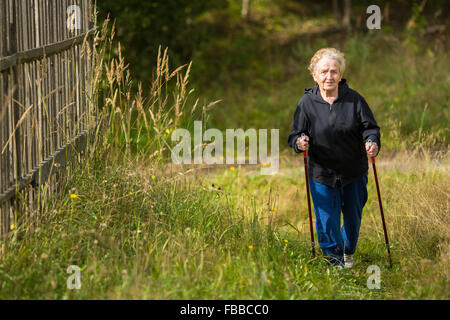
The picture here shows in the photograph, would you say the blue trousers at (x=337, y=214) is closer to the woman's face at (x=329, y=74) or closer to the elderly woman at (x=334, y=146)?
the elderly woman at (x=334, y=146)

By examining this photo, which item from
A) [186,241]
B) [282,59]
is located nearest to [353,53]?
[282,59]

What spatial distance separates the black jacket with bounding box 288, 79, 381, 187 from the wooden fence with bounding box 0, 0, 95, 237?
5.63ft

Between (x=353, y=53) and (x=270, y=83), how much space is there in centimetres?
193

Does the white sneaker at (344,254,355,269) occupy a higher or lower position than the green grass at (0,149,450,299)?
lower

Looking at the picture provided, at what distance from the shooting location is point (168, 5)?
32.9 feet

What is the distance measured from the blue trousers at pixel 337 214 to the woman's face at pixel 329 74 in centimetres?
69

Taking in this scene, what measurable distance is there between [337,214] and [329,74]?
3.27 feet

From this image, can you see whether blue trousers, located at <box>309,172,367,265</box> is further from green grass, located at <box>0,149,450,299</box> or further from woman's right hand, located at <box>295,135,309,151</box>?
woman's right hand, located at <box>295,135,309,151</box>

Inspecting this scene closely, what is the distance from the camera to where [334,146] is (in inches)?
180

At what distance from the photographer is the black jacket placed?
4.56m

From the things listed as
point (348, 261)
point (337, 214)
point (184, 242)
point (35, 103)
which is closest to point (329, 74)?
point (337, 214)

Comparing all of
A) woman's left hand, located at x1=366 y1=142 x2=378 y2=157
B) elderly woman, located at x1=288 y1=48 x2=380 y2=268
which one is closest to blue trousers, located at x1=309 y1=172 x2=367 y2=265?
elderly woman, located at x1=288 y1=48 x2=380 y2=268

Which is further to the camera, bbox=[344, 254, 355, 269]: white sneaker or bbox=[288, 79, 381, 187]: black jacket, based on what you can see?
bbox=[344, 254, 355, 269]: white sneaker

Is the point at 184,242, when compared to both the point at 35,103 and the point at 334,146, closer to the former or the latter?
the point at 334,146
